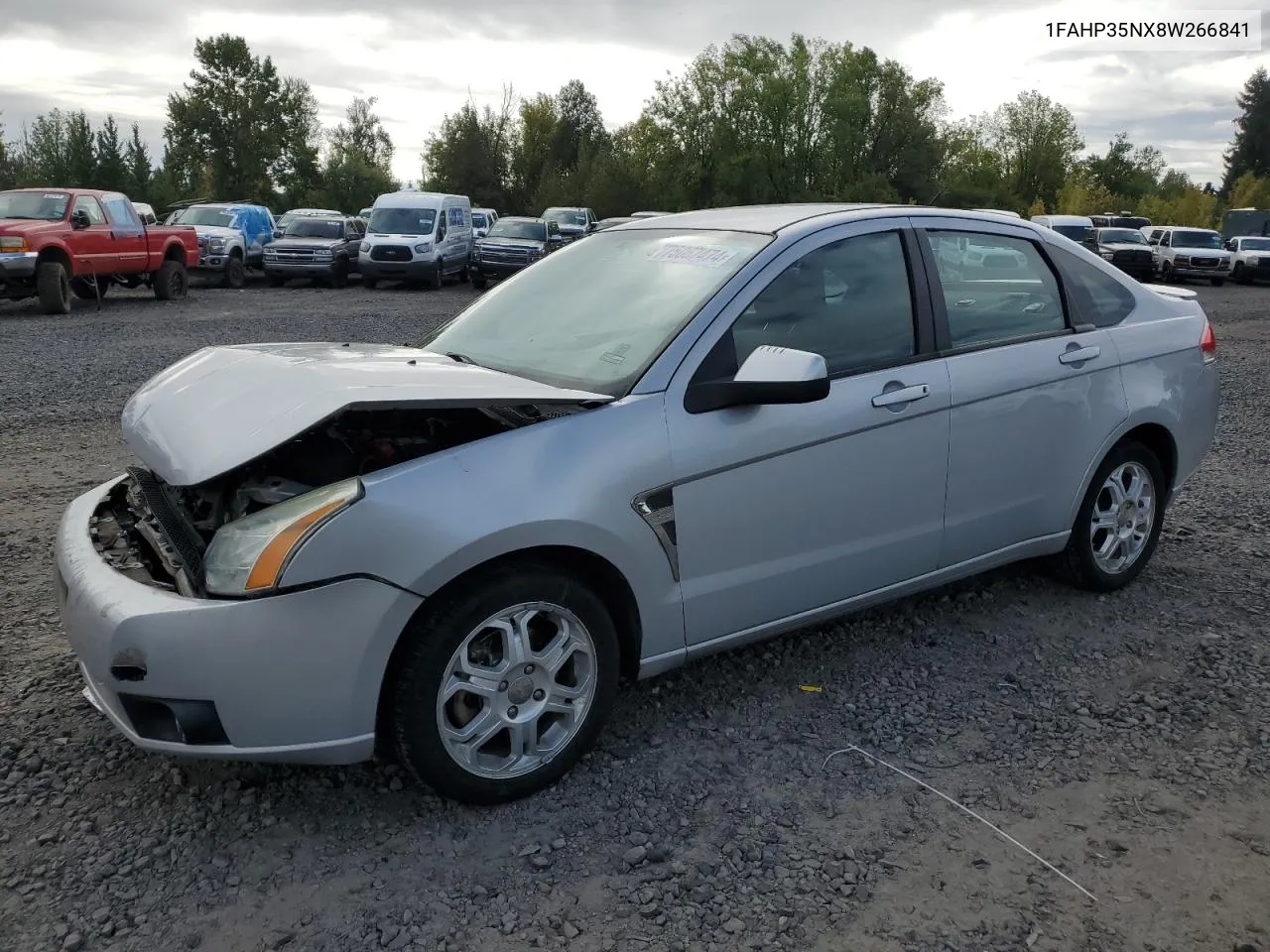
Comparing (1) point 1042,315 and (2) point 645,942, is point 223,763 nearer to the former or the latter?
(2) point 645,942

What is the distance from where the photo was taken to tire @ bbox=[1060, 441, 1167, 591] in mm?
4465

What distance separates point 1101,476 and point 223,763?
347cm

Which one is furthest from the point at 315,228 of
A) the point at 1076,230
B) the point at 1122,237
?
the point at 1122,237

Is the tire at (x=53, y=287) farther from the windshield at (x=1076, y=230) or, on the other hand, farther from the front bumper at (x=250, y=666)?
the windshield at (x=1076, y=230)

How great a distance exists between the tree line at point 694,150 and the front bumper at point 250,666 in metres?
50.8

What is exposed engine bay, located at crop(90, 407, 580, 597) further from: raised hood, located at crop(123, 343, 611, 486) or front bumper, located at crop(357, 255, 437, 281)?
front bumper, located at crop(357, 255, 437, 281)

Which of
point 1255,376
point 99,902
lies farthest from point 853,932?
point 1255,376

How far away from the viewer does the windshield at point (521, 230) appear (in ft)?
85.2

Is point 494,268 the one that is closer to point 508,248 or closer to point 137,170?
point 508,248

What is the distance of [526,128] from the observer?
69.4m

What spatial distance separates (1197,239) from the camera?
101 ft

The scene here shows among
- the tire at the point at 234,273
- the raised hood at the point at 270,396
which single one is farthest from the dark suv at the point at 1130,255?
the raised hood at the point at 270,396

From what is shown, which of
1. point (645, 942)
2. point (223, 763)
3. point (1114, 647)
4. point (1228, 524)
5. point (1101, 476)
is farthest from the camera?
point (1228, 524)

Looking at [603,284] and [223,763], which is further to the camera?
[603,284]
